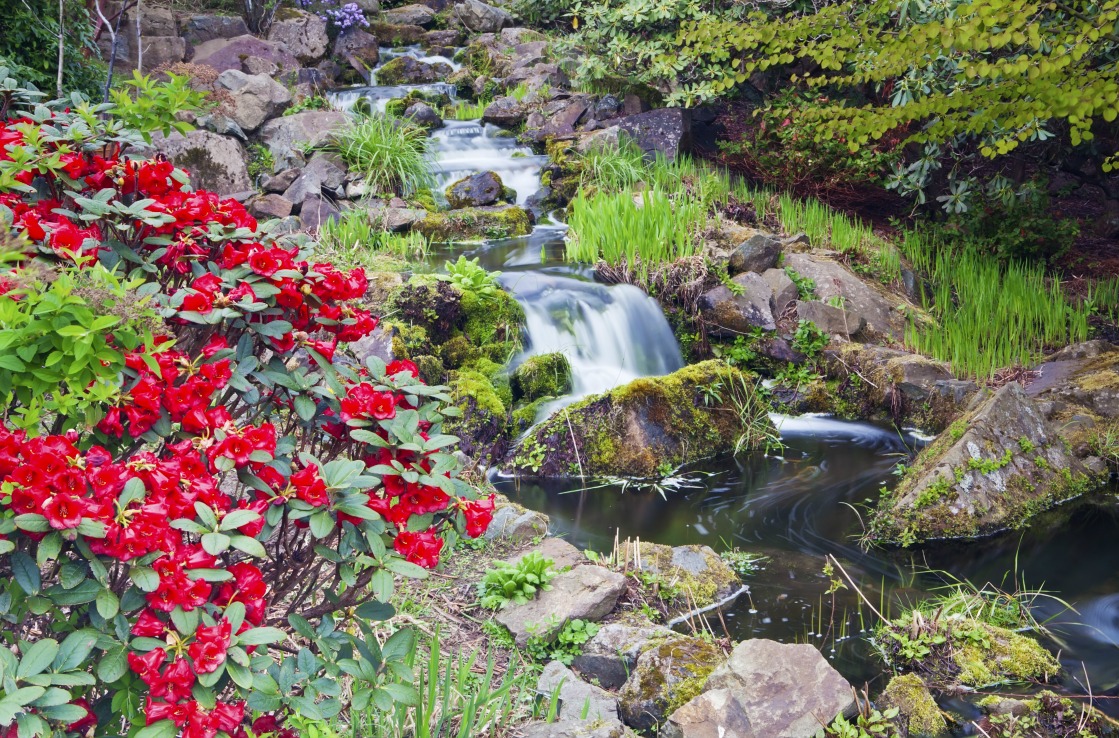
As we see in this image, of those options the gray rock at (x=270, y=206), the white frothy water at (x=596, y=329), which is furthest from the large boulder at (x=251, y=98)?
the white frothy water at (x=596, y=329)

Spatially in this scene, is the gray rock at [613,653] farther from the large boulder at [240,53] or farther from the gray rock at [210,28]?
the gray rock at [210,28]

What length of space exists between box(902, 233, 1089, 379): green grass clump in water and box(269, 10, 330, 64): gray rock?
10005 mm

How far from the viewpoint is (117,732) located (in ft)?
6.29

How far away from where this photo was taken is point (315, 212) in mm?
8469

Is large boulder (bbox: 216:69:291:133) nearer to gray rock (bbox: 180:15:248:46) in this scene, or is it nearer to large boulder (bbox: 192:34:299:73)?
large boulder (bbox: 192:34:299:73)

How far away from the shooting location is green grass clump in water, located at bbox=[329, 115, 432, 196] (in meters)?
9.39

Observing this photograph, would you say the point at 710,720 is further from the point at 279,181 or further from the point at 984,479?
the point at 279,181

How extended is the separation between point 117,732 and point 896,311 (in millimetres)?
7358

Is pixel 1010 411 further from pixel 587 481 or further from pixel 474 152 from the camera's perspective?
pixel 474 152

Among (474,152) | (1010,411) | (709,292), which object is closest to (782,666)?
(1010,411)

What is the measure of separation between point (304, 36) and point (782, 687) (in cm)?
1311

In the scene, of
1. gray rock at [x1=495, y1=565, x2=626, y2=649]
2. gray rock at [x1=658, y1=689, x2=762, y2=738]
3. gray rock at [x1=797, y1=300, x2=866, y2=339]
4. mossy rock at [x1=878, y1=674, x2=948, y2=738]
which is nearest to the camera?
gray rock at [x1=658, y1=689, x2=762, y2=738]

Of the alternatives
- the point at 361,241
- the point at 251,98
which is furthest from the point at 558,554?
the point at 251,98

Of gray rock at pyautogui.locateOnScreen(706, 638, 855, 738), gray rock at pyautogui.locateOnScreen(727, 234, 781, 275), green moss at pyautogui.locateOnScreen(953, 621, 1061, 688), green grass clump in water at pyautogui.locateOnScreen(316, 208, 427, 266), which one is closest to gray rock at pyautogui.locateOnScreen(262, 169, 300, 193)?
green grass clump in water at pyautogui.locateOnScreen(316, 208, 427, 266)
